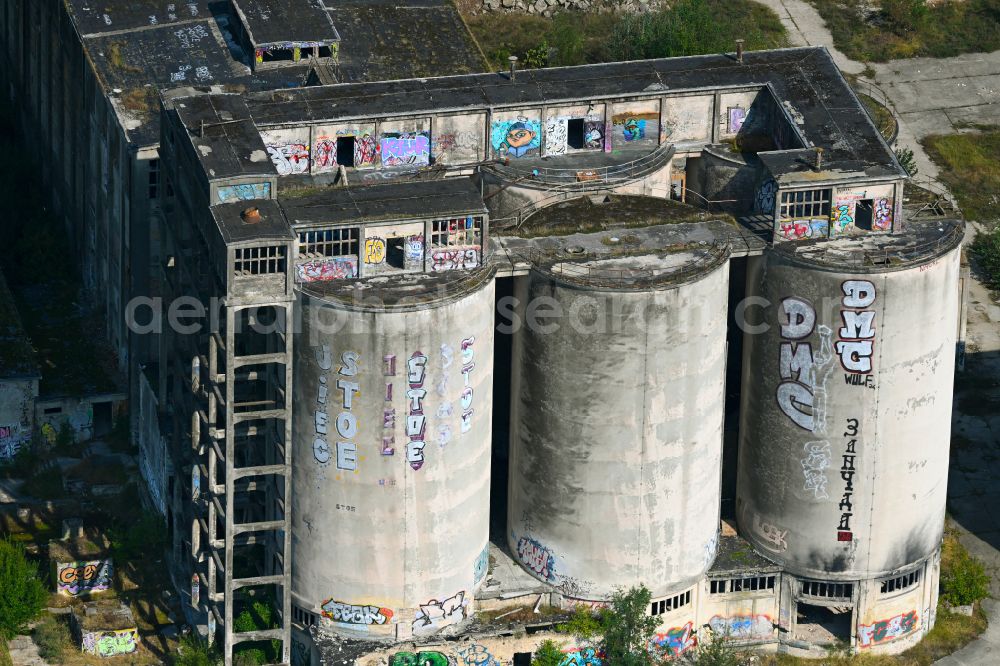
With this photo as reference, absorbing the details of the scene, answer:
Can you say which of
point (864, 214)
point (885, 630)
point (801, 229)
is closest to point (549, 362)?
point (801, 229)

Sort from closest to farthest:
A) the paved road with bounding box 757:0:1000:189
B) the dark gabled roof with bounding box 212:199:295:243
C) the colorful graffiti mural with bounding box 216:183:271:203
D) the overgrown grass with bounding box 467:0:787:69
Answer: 1. the dark gabled roof with bounding box 212:199:295:243
2. the colorful graffiti mural with bounding box 216:183:271:203
3. the overgrown grass with bounding box 467:0:787:69
4. the paved road with bounding box 757:0:1000:189

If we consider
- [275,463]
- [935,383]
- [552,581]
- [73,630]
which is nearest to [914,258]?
[935,383]

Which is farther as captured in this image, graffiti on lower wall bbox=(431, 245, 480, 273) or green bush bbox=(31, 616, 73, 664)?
green bush bbox=(31, 616, 73, 664)

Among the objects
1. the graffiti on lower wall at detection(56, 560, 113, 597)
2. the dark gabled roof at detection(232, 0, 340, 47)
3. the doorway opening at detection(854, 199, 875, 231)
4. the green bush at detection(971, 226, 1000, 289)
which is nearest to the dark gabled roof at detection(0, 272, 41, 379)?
the graffiti on lower wall at detection(56, 560, 113, 597)

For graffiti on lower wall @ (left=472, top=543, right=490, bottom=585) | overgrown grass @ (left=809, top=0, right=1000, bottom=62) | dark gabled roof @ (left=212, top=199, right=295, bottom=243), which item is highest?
dark gabled roof @ (left=212, top=199, right=295, bottom=243)

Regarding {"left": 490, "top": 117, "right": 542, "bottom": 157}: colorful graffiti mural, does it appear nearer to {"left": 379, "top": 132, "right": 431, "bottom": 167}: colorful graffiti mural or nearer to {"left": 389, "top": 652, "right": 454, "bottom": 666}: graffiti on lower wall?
{"left": 379, "top": 132, "right": 431, "bottom": 167}: colorful graffiti mural
